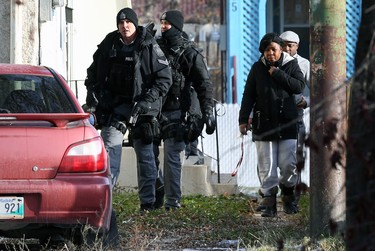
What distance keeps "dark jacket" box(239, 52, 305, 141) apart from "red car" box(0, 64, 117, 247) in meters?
3.42

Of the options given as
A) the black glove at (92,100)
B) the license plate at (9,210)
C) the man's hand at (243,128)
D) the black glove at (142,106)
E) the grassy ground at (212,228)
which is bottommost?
the grassy ground at (212,228)

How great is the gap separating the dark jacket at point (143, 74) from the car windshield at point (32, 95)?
2.25 metres

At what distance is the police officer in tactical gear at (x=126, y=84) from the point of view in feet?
35.5

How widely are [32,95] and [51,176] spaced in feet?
3.11

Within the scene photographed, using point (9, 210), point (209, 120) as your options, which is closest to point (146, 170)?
point (209, 120)

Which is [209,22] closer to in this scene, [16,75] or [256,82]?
[256,82]

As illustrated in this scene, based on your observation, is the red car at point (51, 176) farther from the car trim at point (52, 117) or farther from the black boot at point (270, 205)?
the black boot at point (270, 205)

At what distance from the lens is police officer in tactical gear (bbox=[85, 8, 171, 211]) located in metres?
10.8

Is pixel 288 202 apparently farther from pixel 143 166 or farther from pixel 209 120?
pixel 143 166

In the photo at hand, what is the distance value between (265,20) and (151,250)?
12220mm

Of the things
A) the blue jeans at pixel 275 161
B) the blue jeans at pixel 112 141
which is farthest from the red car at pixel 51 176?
the blue jeans at pixel 275 161

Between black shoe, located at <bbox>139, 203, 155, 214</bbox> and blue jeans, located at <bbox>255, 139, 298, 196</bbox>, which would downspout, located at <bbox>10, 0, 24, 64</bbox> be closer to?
black shoe, located at <bbox>139, 203, 155, 214</bbox>

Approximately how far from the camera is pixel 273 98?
440 inches

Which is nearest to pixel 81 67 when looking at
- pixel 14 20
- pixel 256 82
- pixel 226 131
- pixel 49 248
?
pixel 226 131
